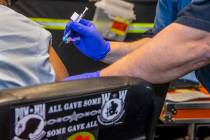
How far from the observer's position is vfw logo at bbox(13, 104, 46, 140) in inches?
30.6

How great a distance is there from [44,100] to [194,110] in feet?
5.16

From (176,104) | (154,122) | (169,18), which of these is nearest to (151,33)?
(169,18)

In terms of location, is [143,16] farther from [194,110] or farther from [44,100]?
[44,100]

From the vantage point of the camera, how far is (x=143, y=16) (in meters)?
2.74

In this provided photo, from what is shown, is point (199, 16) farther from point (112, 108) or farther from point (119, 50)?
point (119, 50)

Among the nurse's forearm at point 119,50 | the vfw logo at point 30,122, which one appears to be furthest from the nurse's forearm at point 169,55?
the nurse's forearm at point 119,50

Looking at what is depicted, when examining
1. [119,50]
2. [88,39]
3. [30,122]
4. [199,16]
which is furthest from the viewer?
[119,50]

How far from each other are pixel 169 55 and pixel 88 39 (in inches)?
24.8

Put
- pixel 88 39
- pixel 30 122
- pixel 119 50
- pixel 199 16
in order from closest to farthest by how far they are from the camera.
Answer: pixel 30 122 → pixel 199 16 → pixel 88 39 → pixel 119 50

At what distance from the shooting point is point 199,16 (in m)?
1.11

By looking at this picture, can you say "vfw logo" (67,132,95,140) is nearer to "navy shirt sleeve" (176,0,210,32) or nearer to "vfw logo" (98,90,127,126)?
"vfw logo" (98,90,127,126)

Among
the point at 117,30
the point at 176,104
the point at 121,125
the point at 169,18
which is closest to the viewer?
the point at 121,125

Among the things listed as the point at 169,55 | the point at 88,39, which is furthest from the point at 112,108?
the point at 88,39

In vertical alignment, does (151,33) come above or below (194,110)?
above
